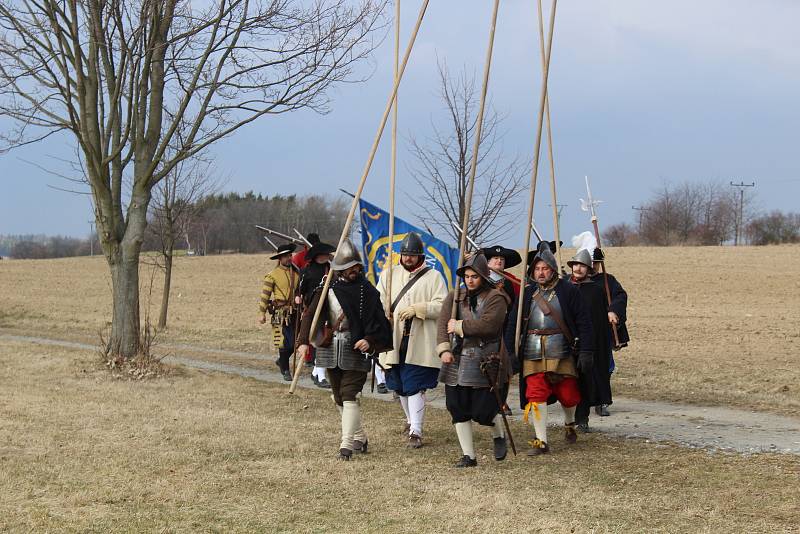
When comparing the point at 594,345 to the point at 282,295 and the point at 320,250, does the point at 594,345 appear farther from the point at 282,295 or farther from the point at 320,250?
the point at 282,295

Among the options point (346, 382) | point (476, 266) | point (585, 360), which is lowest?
point (346, 382)

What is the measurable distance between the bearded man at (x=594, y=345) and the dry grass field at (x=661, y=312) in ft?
8.87

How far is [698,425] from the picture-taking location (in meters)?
10.2

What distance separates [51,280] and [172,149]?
3376cm

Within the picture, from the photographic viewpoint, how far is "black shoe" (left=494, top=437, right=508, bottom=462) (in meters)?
8.37

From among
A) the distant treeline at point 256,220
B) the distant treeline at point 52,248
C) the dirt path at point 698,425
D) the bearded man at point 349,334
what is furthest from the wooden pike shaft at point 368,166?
the distant treeline at point 52,248

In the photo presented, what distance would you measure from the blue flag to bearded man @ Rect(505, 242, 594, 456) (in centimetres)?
437

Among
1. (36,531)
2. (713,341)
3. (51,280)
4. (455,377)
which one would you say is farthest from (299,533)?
(51,280)

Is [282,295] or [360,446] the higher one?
[282,295]

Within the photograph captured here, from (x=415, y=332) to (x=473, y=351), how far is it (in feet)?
3.58

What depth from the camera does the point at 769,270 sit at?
41281 mm

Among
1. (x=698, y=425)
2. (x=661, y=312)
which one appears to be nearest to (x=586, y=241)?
(x=698, y=425)

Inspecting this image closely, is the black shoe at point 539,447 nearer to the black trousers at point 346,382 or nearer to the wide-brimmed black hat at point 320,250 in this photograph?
the black trousers at point 346,382

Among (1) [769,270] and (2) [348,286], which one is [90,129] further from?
(1) [769,270]
